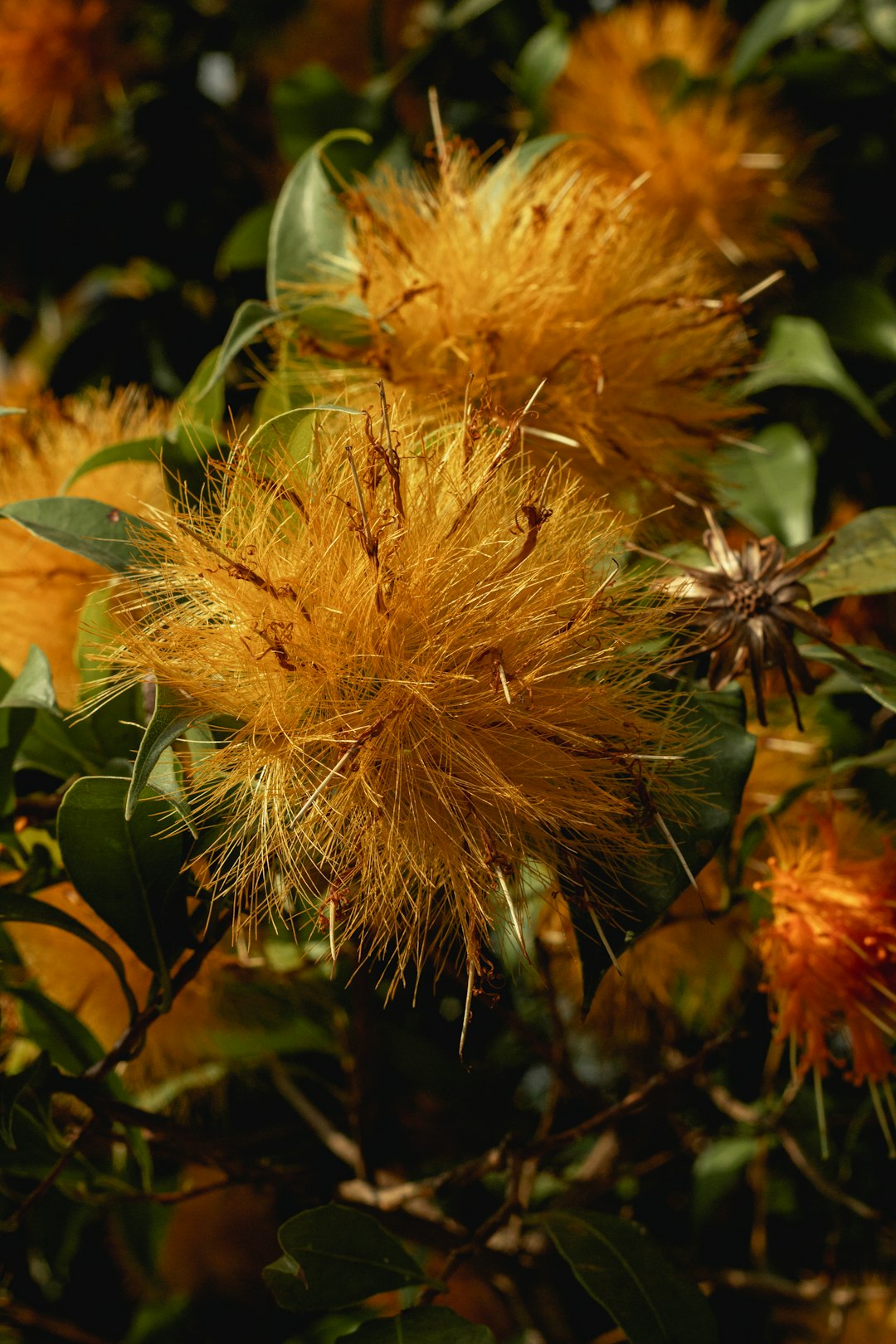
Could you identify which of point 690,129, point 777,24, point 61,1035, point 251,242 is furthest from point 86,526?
point 777,24

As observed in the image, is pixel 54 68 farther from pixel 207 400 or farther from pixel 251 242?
pixel 207 400

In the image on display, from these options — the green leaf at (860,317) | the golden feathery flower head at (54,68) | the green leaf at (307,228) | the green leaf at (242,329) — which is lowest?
the green leaf at (860,317)

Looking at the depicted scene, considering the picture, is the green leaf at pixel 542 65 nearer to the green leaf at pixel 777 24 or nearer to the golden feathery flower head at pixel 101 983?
the green leaf at pixel 777 24

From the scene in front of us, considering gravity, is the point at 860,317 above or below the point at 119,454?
below

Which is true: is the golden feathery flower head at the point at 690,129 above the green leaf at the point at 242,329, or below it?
below

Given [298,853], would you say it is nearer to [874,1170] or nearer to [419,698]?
[419,698]

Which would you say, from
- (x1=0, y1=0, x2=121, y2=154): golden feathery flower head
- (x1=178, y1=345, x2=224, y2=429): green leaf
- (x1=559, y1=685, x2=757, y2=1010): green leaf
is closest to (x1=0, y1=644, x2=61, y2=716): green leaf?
(x1=178, y1=345, x2=224, y2=429): green leaf

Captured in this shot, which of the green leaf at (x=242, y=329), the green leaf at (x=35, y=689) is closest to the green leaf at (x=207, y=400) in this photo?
the green leaf at (x=242, y=329)
